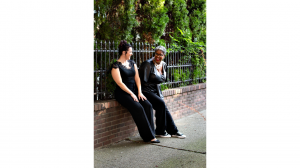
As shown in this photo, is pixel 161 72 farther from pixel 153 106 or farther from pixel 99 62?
pixel 99 62

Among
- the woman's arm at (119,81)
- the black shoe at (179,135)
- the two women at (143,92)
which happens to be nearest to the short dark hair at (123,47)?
the two women at (143,92)

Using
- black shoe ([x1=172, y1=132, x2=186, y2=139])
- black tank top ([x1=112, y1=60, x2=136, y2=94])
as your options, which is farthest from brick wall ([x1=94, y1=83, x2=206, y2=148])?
black shoe ([x1=172, y1=132, x2=186, y2=139])

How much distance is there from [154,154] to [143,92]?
4.63 ft

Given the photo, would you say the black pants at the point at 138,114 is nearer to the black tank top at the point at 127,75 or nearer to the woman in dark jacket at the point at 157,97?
the black tank top at the point at 127,75

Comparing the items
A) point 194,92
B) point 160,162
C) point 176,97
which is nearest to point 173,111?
point 176,97

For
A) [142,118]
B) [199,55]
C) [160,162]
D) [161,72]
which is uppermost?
[199,55]

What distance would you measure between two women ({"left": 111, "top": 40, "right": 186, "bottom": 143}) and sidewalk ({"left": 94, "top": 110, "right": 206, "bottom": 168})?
242 millimetres

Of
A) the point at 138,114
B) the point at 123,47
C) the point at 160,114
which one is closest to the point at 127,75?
the point at 123,47

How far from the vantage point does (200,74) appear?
821 cm

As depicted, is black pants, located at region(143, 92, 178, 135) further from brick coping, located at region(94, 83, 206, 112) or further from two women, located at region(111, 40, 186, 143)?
brick coping, located at region(94, 83, 206, 112)

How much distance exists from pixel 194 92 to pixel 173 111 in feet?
3.99

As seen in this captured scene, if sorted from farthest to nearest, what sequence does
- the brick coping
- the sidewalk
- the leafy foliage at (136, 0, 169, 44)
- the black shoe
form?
the leafy foliage at (136, 0, 169, 44)
the black shoe
the brick coping
the sidewalk

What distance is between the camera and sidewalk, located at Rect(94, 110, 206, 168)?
388 centimetres

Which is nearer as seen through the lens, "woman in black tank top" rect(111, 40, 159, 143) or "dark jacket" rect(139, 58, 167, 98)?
"woman in black tank top" rect(111, 40, 159, 143)
